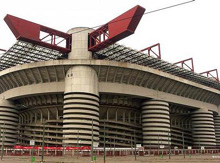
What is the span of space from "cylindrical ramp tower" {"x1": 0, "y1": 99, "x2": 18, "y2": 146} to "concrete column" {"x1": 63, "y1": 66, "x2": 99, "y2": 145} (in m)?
19.6

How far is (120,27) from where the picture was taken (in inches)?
2069

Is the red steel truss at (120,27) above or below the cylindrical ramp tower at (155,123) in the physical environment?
above

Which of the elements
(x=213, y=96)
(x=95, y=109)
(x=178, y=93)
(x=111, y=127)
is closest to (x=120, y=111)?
(x=111, y=127)

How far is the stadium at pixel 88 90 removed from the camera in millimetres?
59469

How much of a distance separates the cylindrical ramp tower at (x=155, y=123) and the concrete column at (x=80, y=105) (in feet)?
52.2

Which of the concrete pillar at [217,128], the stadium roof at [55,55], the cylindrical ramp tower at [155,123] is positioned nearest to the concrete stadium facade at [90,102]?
the cylindrical ramp tower at [155,123]

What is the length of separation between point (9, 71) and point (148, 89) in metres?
35.7

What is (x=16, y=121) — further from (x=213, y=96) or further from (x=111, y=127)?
(x=213, y=96)

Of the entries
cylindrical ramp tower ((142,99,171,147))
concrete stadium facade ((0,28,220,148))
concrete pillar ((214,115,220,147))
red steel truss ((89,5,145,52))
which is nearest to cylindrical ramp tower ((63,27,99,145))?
concrete stadium facade ((0,28,220,148))

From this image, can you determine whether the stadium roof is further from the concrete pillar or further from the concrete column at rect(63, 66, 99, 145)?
the concrete pillar

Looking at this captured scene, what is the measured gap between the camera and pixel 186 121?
9256cm

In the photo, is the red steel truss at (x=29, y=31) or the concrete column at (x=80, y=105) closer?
the red steel truss at (x=29, y=31)

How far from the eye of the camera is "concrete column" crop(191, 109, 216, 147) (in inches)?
3364

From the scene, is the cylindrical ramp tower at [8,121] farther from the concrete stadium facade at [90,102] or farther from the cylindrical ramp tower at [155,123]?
the cylindrical ramp tower at [155,123]
